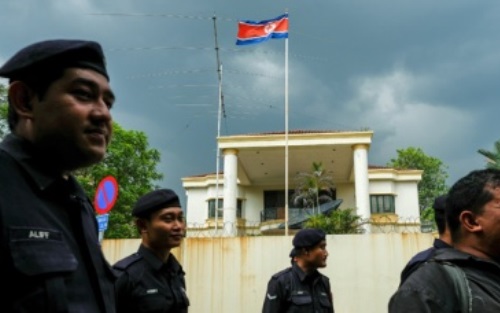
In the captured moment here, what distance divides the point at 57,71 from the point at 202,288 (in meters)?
6.09

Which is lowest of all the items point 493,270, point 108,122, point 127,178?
point 493,270

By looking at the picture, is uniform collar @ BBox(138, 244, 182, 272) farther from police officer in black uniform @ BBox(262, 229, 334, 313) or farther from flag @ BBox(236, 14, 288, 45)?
flag @ BBox(236, 14, 288, 45)

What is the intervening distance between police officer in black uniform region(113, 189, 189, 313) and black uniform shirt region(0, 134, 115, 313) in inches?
59.8

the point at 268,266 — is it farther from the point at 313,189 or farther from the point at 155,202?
the point at 313,189

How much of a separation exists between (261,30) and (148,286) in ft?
46.2

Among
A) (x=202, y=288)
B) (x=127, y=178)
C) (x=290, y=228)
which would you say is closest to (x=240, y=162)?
(x=290, y=228)

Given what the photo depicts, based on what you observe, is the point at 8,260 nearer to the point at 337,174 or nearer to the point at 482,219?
the point at 482,219

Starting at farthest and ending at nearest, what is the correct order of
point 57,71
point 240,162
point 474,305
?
point 240,162 → point 474,305 → point 57,71

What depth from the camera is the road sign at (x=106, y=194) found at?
6.19 meters

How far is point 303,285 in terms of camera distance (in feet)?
14.8

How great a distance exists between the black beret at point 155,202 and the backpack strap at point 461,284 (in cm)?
212

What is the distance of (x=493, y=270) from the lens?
1.75 m

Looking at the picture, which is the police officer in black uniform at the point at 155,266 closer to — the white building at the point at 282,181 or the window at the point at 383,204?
the white building at the point at 282,181

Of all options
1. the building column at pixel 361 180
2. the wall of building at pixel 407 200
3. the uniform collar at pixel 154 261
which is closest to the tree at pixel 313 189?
the building column at pixel 361 180
